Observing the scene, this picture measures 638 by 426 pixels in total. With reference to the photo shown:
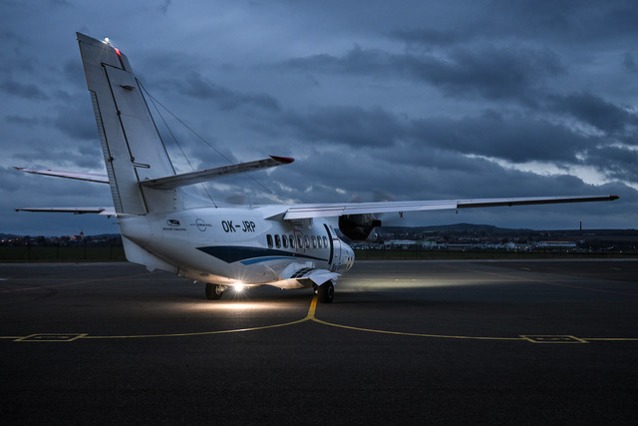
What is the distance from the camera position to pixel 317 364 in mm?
10328

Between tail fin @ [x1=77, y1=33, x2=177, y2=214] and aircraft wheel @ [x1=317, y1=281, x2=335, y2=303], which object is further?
aircraft wheel @ [x1=317, y1=281, x2=335, y2=303]

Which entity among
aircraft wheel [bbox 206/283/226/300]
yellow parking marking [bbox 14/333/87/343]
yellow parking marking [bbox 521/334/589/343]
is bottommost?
yellow parking marking [bbox 521/334/589/343]

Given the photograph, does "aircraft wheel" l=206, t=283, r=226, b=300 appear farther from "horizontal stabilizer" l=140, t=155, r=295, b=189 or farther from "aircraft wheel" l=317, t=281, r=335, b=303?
"horizontal stabilizer" l=140, t=155, r=295, b=189

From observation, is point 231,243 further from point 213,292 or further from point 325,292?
point 325,292

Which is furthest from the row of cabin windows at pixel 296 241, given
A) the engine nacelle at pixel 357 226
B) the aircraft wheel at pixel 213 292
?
the aircraft wheel at pixel 213 292

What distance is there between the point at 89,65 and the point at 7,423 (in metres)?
12.6

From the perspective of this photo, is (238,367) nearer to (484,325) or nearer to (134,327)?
(134,327)

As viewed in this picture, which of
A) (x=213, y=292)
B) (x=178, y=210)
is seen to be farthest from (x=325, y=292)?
(x=178, y=210)

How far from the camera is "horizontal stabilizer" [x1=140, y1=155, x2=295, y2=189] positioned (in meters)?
13.9

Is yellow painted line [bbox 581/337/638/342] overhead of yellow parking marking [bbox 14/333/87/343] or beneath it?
beneath

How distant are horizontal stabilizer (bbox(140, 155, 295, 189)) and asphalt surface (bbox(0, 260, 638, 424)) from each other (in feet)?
12.9

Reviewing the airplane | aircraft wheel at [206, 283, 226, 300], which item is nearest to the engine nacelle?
the airplane

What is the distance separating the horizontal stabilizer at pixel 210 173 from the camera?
1395cm

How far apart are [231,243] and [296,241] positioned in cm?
→ 473
